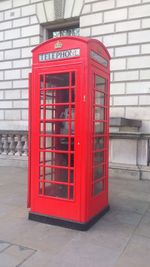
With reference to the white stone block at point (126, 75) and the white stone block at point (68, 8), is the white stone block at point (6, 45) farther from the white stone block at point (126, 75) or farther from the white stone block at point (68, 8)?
the white stone block at point (126, 75)

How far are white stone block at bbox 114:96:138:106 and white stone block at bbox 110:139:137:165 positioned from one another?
1259mm

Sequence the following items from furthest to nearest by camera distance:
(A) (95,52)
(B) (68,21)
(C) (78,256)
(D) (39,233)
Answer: (B) (68,21) → (A) (95,52) → (D) (39,233) → (C) (78,256)

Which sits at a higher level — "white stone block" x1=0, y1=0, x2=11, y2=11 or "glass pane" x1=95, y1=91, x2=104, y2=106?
"white stone block" x1=0, y1=0, x2=11, y2=11

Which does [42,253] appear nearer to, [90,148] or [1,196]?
[90,148]

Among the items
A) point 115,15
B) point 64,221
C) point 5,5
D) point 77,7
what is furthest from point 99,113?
point 5,5

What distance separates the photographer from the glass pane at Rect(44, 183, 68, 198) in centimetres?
386

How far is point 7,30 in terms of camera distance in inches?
396

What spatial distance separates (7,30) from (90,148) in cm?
798

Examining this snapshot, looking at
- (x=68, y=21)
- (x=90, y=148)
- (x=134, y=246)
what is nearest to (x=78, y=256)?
(x=134, y=246)

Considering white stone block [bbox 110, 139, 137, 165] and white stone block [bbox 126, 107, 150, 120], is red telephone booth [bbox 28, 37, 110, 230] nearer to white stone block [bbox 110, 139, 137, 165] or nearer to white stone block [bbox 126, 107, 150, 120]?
white stone block [bbox 110, 139, 137, 165]

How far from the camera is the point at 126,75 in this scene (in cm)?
785

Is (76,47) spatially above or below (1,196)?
above

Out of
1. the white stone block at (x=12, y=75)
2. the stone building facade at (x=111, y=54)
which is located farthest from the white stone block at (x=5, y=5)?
the white stone block at (x=12, y=75)

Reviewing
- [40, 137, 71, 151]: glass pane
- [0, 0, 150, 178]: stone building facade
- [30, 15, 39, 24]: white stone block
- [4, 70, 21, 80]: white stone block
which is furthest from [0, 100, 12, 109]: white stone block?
[40, 137, 71, 151]: glass pane
